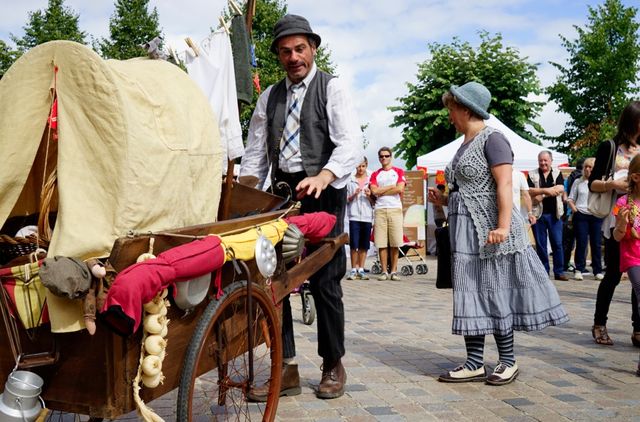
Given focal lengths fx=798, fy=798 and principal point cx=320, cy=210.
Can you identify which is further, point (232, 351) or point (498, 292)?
point (498, 292)

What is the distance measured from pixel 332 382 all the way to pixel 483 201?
1.51 metres

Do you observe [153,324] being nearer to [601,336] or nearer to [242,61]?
[242,61]

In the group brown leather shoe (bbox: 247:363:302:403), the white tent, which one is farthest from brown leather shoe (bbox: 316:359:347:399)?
the white tent

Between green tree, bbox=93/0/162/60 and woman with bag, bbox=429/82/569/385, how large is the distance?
116 feet

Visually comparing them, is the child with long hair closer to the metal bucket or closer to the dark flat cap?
the dark flat cap

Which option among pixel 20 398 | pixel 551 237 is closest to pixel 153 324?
pixel 20 398

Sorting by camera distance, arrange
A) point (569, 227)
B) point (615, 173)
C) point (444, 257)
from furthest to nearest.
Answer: point (569, 227)
point (615, 173)
point (444, 257)

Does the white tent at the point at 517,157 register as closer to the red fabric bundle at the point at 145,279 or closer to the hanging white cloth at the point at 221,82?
the hanging white cloth at the point at 221,82

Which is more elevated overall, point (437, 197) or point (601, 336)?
point (437, 197)

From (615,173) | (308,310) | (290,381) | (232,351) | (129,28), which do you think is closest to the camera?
(232,351)

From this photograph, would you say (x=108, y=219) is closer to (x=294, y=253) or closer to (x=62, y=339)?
(x=62, y=339)

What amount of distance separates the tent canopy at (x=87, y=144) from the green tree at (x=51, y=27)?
34.6 meters

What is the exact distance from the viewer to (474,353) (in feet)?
17.4

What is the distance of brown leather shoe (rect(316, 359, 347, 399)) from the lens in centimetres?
479
